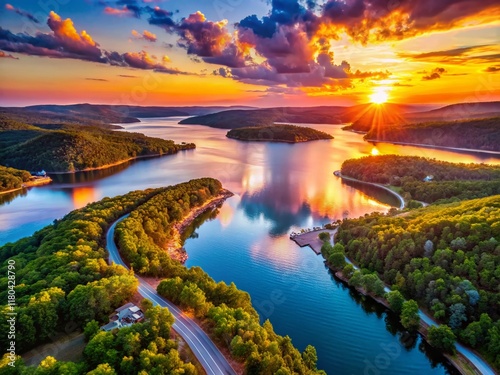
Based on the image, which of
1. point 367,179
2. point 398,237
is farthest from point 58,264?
point 367,179

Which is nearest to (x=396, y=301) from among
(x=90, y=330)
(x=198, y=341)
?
(x=198, y=341)

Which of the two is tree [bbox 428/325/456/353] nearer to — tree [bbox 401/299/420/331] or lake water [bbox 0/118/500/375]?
lake water [bbox 0/118/500/375]

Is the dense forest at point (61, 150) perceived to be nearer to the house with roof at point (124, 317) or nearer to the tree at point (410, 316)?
the house with roof at point (124, 317)

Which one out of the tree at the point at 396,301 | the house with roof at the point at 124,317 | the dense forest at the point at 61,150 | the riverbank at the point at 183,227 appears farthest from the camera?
the dense forest at the point at 61,150

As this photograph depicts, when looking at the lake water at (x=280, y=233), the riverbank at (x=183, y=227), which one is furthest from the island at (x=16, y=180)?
the riverbank at (x=183, y=227)

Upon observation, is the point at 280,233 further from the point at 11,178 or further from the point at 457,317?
the point at 11,178

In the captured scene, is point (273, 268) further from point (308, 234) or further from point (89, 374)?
point (89, 374)
